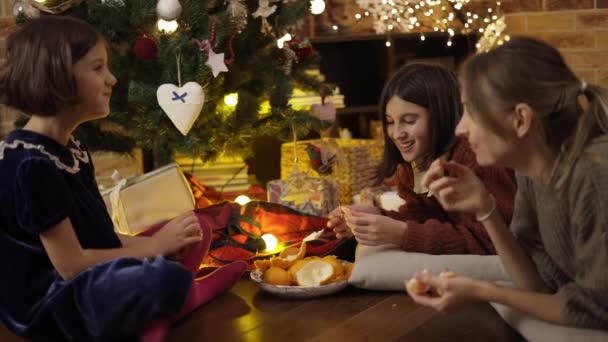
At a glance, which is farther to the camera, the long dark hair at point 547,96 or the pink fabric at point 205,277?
the pink fabric at point 205,277

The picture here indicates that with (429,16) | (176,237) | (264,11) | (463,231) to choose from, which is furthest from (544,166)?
(429,16)

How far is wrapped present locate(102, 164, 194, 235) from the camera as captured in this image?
7.52ft

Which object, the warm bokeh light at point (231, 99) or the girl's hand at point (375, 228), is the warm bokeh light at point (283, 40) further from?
the girl's hand at point (375, 228)

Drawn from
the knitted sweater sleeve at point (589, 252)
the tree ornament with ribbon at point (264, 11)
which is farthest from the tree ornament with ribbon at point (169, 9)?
the knitted sweater sleeve at point (589, 252)

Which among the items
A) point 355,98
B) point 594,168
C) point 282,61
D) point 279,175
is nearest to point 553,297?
point 594,168

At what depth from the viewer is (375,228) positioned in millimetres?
1950

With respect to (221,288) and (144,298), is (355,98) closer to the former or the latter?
(221,288)

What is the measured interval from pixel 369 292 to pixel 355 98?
2.00 metres

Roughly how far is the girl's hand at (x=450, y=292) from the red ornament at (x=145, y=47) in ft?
4.13

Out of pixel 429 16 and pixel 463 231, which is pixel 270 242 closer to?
pixel 463 231

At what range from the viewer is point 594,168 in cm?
133

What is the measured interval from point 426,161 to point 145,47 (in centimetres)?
90

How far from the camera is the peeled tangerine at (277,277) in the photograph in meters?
2.01

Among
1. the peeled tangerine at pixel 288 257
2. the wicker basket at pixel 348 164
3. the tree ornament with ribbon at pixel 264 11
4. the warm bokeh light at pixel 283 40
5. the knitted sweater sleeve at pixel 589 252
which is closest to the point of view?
the knitted sweater sleeve at pixel 589 252
